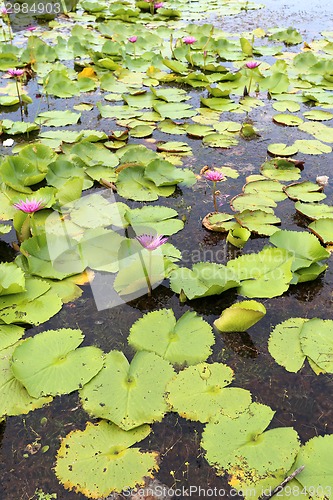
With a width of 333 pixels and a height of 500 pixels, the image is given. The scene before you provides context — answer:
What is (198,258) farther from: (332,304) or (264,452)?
(264,452)

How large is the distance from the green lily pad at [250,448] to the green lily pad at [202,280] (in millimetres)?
619

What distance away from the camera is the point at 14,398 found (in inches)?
67.5

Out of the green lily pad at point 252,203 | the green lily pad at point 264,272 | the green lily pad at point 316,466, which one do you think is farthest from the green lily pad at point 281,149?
the green lily pad at point 316,466

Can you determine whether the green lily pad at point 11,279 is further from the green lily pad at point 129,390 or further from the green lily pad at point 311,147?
the green lily pad at point 311,147

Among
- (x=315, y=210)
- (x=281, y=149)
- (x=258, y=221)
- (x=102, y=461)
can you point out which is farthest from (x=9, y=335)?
(x=281, y=149)

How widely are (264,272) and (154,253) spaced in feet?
1.89

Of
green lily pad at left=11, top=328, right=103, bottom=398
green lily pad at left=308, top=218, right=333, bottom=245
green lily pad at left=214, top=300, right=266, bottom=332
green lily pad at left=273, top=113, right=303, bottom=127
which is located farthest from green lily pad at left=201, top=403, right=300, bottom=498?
green lily pad at left=273, top=113, right=303, bottom=127

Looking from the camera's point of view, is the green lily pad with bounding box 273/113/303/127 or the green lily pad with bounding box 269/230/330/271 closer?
the green lily pad with bounding box 269/230/330/271

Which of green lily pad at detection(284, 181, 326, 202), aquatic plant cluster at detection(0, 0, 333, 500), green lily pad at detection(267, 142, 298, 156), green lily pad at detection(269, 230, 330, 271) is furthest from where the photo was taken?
green lily pad at detection(267, 142, 298, 156)

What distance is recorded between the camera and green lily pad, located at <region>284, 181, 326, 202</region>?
9.25 feet

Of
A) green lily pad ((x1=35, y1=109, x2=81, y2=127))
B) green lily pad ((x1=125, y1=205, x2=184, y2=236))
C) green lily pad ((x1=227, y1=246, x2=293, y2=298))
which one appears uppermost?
green lily pad ((x1=35, y1=109, x2=81, y2=127))

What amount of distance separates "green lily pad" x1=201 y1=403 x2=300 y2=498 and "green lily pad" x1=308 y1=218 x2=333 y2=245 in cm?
115

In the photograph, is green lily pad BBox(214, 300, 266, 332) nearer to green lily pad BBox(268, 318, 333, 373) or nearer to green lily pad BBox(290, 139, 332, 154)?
green lily pad BBox(268, 318, 333, 373)

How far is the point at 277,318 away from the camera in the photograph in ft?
6.82
